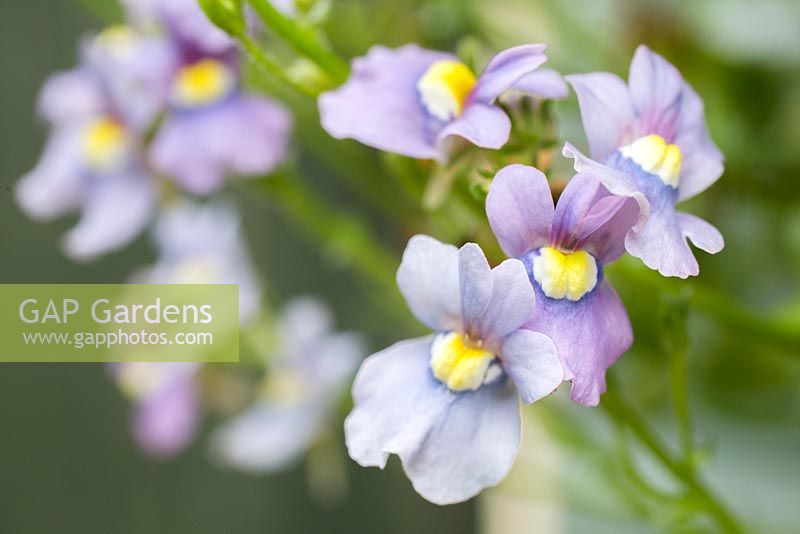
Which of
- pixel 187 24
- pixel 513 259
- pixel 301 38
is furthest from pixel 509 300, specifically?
pixel 187 24

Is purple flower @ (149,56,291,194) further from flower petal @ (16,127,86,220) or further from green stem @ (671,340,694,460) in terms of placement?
green stem @ (671,340,694,460)

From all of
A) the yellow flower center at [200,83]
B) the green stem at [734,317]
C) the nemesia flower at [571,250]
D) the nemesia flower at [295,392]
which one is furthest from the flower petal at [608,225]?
the nemesia flower at [295,392]

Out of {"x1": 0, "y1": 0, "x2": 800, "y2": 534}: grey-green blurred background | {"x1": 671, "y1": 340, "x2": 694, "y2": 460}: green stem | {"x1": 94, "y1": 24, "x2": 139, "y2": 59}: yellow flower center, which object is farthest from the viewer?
{"x1": 0, "y1": 0, "x2": 800, "y2": 534}: grey-green blurred background

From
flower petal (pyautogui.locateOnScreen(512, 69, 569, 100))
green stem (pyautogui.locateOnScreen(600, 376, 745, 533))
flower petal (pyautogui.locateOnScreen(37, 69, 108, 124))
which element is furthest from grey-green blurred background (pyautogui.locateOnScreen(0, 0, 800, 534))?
flower petal (pyautogui.locateOnScreen(512, 69, 569, 100))

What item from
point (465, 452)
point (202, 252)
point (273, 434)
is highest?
point (465, 452)

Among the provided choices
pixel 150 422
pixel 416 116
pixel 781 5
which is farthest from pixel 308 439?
pixel 781 5

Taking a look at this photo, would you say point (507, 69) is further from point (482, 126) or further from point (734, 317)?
point (734, 317)
